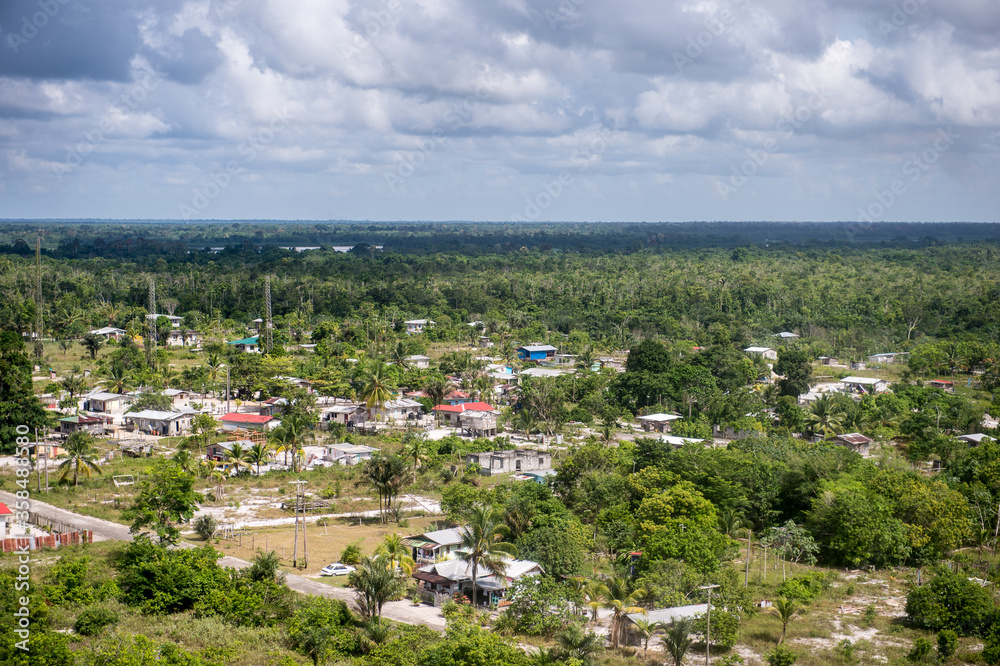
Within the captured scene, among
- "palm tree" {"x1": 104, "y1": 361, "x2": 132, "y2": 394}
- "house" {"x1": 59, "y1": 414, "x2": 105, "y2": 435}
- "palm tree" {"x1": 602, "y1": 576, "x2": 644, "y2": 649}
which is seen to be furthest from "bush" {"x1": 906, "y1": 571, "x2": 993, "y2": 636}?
"palm tree" {"x1": 104, "y1": 361, "x2": 132, "y2": 394}

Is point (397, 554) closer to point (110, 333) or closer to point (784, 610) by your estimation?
point (784, 610)

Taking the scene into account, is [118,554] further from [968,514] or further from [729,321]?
[729,321]

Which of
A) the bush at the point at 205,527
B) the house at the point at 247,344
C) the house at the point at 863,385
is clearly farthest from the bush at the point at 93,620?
the house at the point at 247,344

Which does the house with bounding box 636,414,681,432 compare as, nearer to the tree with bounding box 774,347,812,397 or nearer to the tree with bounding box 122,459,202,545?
the tree with bounding box 774,347,812,397

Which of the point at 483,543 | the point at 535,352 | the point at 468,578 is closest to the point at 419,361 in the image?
the point at 535,352

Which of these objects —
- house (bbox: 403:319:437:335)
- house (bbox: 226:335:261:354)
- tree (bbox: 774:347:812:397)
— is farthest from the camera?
house (bbox: 403:319:437:335)

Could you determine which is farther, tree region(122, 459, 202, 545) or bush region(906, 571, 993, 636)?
tree region(122, 459, 202, 545)
